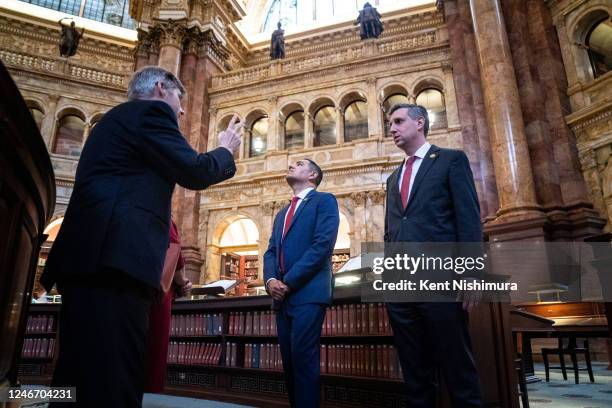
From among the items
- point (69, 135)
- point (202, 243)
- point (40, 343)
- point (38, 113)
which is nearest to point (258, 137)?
point (202, 243)

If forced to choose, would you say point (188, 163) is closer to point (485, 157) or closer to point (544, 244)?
point (544, 244)

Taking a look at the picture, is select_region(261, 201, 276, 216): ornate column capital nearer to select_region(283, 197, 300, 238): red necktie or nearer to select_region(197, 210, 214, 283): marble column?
select_region(197, 210, 214, 283): marble column

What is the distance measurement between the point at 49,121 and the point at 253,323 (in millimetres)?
12869

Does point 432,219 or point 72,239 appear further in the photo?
point 432,219

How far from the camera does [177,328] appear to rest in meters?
5.00

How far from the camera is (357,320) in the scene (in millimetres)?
3602

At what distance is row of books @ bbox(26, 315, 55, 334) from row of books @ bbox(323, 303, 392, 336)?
417 cm

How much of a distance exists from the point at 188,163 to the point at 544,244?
8455 mm

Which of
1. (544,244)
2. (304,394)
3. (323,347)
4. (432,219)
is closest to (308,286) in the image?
(304,394)

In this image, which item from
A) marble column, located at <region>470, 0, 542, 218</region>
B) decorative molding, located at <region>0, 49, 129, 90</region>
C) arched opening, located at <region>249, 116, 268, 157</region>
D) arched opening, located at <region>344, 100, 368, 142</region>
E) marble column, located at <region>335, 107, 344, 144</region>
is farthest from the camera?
arched opening, located at <region>249, 116, 268, 157</region>

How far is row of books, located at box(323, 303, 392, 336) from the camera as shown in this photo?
3396 mm

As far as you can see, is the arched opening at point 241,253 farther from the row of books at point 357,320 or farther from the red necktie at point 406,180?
the red necktie at point 406,180

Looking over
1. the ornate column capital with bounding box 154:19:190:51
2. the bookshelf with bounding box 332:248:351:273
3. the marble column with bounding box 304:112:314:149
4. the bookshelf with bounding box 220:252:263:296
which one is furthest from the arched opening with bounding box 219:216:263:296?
the ornate column capital with bounding box 154:19:190:51

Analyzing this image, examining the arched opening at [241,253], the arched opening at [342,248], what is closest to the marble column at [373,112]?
the arched opening at [342,248]
